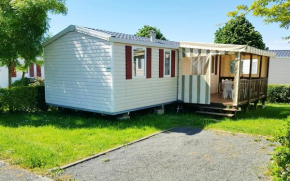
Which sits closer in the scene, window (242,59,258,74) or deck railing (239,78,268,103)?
deck railing (239,78,268,103)

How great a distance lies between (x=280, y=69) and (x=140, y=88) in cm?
1307

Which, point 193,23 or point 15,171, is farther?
point 193,23

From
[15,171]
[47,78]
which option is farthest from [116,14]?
[15,171]

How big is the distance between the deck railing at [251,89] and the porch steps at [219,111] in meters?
0.61

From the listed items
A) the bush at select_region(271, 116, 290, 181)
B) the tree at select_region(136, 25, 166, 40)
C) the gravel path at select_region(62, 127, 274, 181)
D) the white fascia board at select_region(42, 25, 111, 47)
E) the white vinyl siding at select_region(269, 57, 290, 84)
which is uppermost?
the tree at select_region(136, 25, 166, 40)

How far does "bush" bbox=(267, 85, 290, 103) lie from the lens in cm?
1360

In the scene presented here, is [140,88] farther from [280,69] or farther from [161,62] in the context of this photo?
[280,69]

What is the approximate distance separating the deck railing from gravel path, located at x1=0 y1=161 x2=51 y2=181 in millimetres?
7499

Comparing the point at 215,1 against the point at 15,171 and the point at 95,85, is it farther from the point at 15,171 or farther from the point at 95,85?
the point at 15,171

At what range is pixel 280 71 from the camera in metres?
16.9

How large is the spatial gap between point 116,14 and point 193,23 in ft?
17.0

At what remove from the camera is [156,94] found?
9.23 meters

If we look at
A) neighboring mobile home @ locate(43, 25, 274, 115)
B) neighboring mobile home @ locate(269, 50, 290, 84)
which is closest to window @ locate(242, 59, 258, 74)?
neighboring mobile home @ locate(43, 25, 274, 115)

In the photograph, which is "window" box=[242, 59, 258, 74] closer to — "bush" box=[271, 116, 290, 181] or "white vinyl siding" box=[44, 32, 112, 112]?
"white vinyl siding" box=[44, 32, 112, 112]
